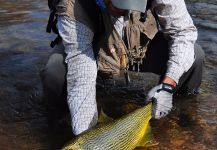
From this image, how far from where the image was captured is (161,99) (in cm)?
423

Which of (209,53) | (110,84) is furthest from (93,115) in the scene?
(209,53)

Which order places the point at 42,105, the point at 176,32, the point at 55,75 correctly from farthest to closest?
the point at 42,105 → the point at 55,75 → the point at 176,32

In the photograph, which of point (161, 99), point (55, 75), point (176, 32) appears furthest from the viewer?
point (55, 75)

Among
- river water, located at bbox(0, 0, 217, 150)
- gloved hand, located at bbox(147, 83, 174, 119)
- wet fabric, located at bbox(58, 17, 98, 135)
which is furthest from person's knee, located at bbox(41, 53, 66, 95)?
gloved hand, located at bbox(147, 83, 174, 119)

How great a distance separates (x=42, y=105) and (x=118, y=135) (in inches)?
72.1

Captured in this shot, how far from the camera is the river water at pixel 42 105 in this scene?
467cm

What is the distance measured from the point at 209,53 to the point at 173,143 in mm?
2666

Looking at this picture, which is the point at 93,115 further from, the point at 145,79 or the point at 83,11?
the point at 145,79

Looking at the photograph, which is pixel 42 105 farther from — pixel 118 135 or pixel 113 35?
pixel 118 135

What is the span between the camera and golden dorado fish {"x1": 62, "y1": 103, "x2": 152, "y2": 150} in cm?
357

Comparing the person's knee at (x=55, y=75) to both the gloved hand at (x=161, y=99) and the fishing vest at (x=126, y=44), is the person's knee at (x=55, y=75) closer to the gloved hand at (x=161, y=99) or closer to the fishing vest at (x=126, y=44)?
the fishing vest at (x=126, y=44)

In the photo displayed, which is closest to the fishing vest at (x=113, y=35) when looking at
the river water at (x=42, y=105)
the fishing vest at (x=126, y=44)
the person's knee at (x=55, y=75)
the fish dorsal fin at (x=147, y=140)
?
the fishing vest at (x=126, y=44)

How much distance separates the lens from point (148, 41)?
5.00 metres

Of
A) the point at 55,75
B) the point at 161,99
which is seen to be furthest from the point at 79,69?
the point at 161,99
